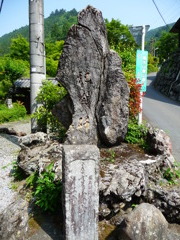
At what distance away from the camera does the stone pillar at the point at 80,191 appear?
11.1ft

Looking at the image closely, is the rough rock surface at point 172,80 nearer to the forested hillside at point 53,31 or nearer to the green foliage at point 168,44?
the green foliage at point 168,44

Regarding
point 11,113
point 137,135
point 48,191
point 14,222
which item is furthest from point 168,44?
point 14,222

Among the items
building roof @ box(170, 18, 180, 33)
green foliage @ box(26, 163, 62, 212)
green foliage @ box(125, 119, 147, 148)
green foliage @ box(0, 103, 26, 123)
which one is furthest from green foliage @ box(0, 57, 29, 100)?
building roof @ box(170, 18, 180, 33)

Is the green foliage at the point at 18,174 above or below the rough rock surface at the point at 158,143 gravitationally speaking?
below

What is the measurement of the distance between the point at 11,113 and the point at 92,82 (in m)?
13.1

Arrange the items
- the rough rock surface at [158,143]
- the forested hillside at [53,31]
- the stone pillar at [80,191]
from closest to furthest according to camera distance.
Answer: the stone pillar at [80,191] < the rough rock surface at [158,143] < the forested hillside at [53,31]

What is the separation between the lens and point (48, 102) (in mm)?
7668

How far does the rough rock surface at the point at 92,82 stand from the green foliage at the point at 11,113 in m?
12.2

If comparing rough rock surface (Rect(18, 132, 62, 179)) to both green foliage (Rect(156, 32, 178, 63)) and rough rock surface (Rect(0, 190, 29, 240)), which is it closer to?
rough rock surface (Rect(0, 190, 29, 240))

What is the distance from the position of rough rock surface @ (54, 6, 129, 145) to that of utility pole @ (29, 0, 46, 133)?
7.98 feet

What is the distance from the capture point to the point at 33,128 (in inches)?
316

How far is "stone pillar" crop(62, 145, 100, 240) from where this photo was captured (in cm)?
337

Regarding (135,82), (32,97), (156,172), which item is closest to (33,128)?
(32,97)

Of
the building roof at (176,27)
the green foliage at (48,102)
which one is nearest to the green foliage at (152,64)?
the building roof at (176,27)
